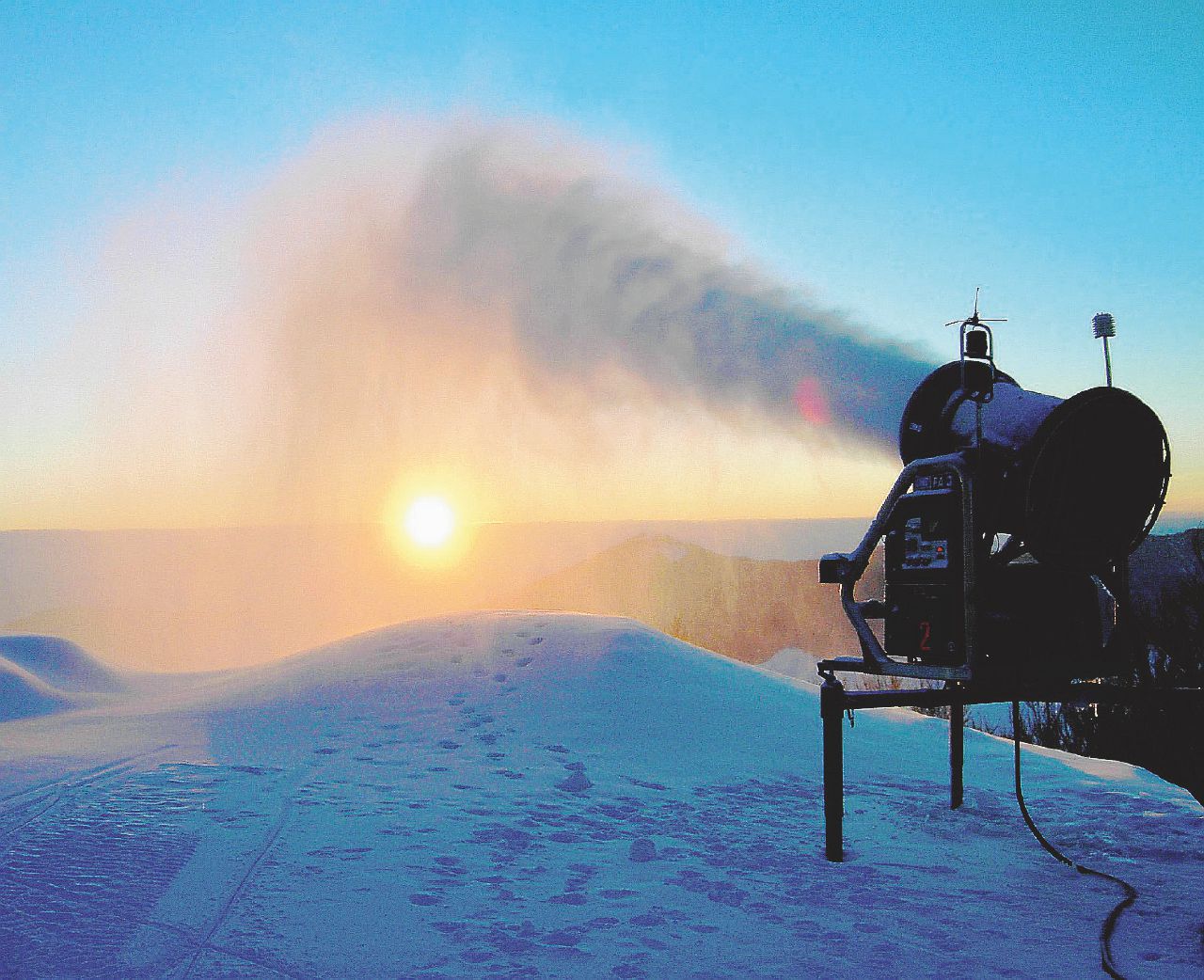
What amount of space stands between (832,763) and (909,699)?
2.12 feet

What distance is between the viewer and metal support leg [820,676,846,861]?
5961 mm

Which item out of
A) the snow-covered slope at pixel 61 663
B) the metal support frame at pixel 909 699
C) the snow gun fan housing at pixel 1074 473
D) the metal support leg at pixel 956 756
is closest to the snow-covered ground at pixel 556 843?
the metal support leg at pixel 956 756

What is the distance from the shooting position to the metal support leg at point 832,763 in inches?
235

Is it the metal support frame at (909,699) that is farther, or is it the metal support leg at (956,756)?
the metal support leg at (956,756)

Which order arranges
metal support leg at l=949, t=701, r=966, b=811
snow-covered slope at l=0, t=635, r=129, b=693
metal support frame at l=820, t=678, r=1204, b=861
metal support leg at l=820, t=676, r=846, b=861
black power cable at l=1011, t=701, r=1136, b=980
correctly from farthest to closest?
snow-covered slope at l=0, t=635, r=129, b=693 → metal support leg at l=949, t=701, r=966, b=811 → metal support leg at l=820, t=676, r=846, b=861 → metal support frame at l=820, t=678, r=1204, b=861 → black power cable at l=1011, t=701, r=1136, b=980

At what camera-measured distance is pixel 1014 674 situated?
18.6 feet

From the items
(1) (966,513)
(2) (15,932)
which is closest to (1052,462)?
(1) (966,513)

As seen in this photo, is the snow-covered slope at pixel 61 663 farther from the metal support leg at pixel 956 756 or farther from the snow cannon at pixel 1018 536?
the snow cannon at pixel 1018 536

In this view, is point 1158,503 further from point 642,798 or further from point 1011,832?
point 642,798

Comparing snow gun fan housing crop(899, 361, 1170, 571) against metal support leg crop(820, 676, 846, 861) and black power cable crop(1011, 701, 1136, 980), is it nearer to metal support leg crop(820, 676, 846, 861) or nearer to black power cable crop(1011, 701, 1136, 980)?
black power cable crop(1011, 701, 1136, 980)

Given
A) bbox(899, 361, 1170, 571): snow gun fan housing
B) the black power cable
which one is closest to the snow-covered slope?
the black power cable

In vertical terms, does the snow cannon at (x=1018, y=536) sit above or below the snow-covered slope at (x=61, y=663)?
above

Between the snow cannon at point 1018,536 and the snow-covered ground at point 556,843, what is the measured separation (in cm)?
141

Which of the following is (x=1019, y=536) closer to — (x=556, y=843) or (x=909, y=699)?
(x=909, y=699)
